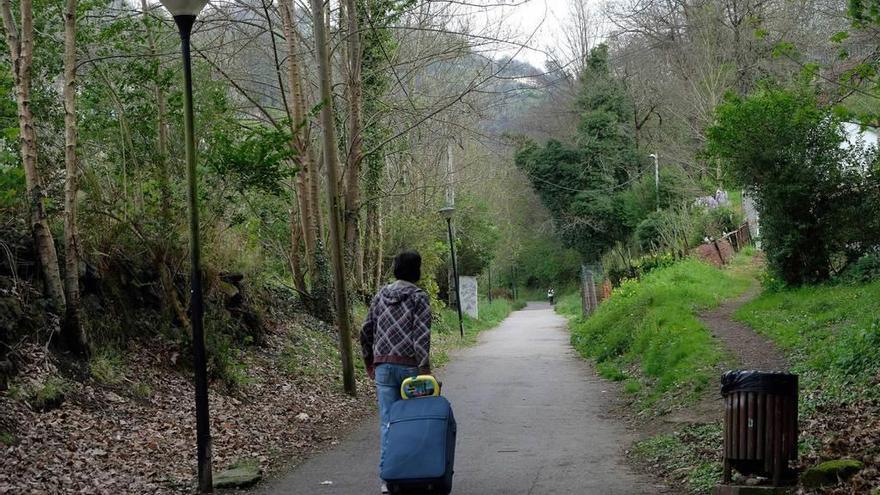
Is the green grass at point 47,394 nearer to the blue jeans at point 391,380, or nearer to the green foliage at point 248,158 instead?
the blue jeans at point 391,380

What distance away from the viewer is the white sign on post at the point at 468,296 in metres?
44.8

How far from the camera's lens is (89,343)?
A: 436 inches

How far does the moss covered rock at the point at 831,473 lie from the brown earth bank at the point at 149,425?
496 centimetres

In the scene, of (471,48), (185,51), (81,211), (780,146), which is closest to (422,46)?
(471,48)

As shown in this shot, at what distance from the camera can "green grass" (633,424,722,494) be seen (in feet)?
27.1

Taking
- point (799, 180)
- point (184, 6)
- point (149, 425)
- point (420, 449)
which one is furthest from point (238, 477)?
point (799, 180)

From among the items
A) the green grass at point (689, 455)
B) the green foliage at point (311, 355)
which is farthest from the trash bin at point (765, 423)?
the green foliage at point (311, 355)

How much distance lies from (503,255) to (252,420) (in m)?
55.2

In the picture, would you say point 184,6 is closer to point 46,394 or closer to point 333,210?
point 46,394

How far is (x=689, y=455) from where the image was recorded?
9.41 m

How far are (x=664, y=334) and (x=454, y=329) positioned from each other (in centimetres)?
1865

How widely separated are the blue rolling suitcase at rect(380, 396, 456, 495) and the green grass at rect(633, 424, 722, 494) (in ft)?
8.00

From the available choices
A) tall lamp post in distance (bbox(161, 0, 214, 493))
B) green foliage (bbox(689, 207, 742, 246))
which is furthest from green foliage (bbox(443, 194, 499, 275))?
tall lamp post in distance (bbox(161, 0, 214, 493))

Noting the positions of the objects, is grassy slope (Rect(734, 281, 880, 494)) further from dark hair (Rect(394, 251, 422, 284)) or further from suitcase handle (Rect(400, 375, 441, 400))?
dark hair (Rect(394, 251, 422, 284))
